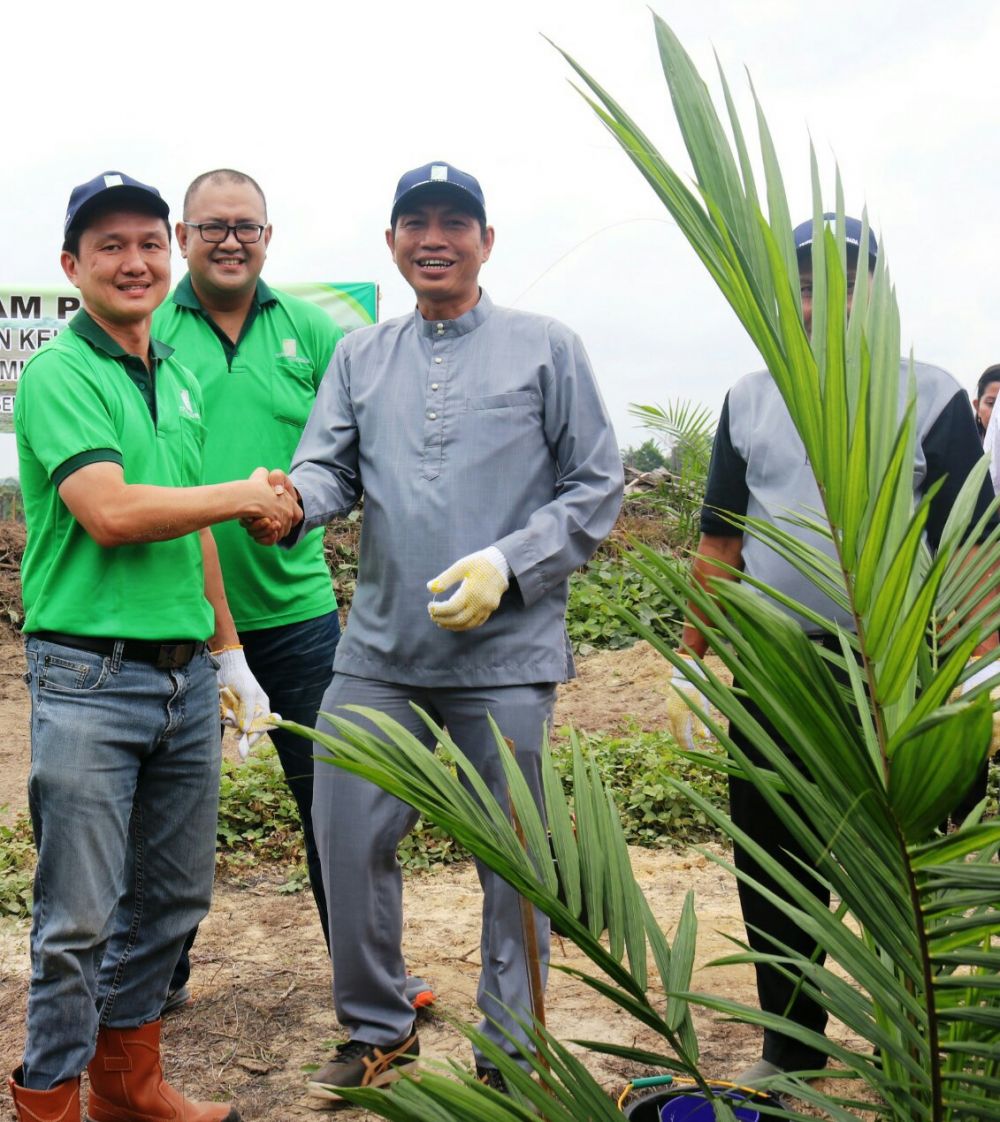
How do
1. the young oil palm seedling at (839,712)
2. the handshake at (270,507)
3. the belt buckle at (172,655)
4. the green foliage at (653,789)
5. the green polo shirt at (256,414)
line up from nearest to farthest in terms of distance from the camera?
the young oil palm seedling at (839,712), the belt buckle at (172,655), the handshake at (270,507), the green polo shirt at (256,414), the green foliage at (653,789)

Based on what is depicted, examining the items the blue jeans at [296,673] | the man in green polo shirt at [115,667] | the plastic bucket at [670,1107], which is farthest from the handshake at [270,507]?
the plastic bucket at [670,1107]

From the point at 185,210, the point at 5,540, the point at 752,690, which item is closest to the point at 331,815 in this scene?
the point at 185,210

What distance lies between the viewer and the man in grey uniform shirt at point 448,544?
Result: 2.62 metres

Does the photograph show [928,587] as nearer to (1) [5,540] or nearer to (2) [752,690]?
(2) [752,690]

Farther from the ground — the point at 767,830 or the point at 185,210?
the point at 185,210

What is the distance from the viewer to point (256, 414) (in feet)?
10.1

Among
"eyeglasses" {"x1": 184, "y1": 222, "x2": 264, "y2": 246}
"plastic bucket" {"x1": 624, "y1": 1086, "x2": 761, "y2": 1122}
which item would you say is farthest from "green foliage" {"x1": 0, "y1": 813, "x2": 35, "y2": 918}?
"plastic bucket" {"x1": 624, "y1": 1086, "x2": 761, "y2": 1122}

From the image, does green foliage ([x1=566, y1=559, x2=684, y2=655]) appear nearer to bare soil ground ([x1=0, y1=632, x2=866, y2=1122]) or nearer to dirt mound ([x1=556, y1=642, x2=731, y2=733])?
dirt mound ([x1=556, y1=642, x2=731, y2=733])

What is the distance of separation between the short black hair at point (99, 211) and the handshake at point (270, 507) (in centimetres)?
56

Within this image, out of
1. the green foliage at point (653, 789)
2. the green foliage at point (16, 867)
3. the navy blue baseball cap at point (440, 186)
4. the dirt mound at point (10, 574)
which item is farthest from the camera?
the dirt mound at point (10, 574)

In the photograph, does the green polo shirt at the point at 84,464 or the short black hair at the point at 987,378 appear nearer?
the green polo shirt at the point at 84,464

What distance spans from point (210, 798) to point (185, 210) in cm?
153

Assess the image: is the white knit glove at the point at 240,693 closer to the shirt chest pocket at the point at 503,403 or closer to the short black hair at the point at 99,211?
the shirt chest pocket at the point at 503,403

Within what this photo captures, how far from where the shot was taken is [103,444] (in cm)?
221
